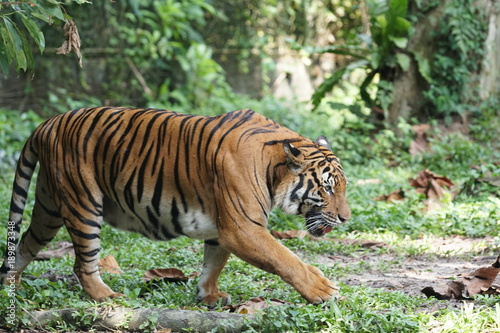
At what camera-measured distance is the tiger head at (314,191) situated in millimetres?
4262

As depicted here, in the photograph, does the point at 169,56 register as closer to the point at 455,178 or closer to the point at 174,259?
the point at 455,178

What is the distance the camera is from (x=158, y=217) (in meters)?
4.54

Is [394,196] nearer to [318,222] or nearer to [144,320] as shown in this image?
[318,222]

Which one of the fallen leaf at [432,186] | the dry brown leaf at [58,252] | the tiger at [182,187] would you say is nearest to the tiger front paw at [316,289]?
the tiger at [182,187]

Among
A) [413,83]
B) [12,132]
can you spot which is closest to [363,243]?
[413,83]

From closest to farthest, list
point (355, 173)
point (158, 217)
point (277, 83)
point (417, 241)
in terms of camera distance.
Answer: point (158, 217) → point (417, 241) → point (355, 173) → point (277, 83)

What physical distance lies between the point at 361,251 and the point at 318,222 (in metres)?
1.77

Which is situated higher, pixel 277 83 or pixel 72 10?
A: pixel 72 10

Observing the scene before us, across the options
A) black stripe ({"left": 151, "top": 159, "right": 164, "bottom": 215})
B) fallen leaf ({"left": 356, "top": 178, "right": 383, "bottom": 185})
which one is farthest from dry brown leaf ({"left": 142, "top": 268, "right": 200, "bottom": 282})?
fallen leaf ({"left": 356, "top": 178, "right": 383, "bottom": 185})

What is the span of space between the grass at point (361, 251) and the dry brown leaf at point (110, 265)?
10 cm

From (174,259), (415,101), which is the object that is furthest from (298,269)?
(415,101)

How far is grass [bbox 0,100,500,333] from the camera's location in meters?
3.65

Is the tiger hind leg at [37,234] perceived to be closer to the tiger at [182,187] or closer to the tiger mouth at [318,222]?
the tiger at [182,187]

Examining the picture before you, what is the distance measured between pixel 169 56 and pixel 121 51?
41.7 inches
